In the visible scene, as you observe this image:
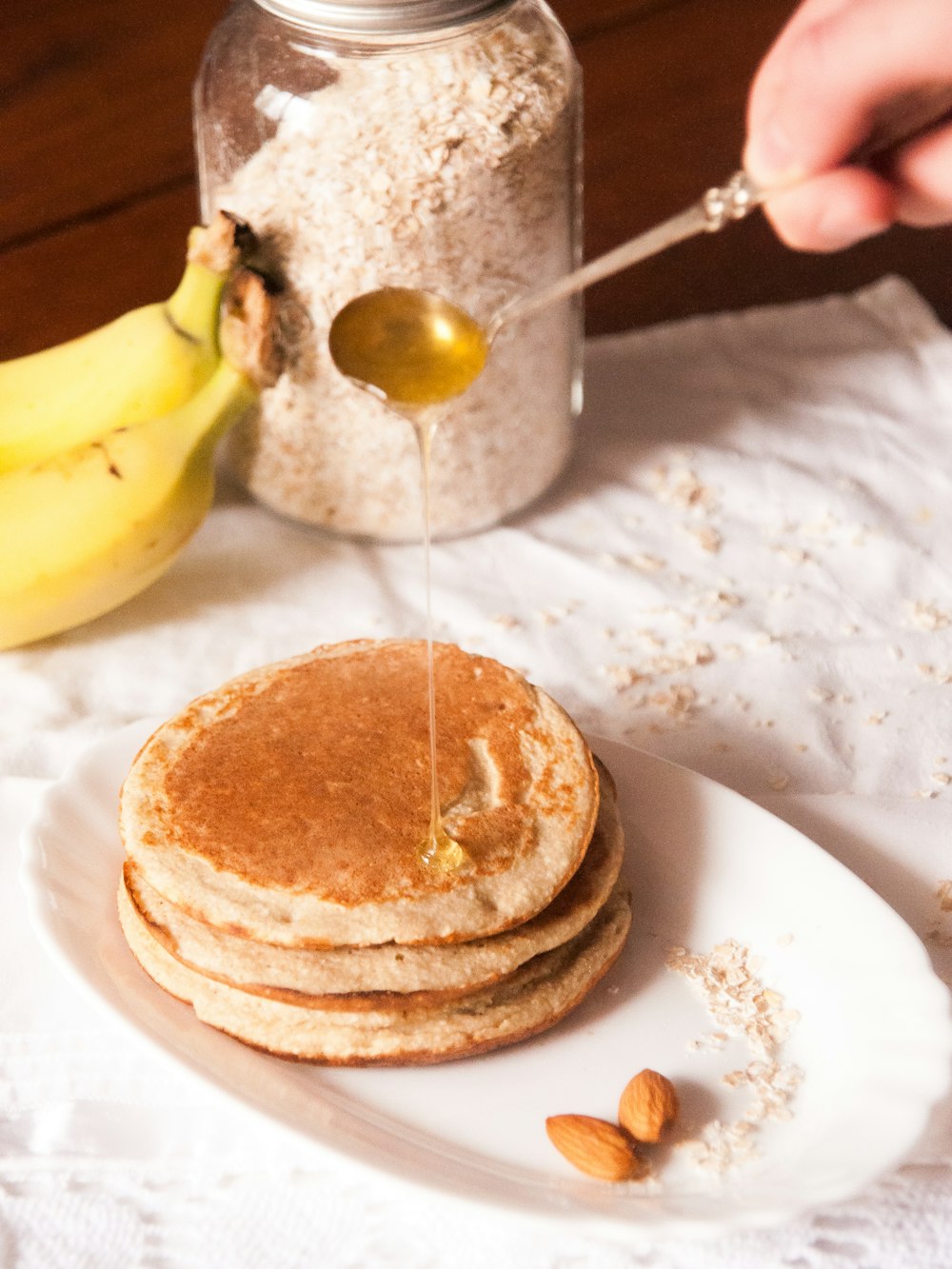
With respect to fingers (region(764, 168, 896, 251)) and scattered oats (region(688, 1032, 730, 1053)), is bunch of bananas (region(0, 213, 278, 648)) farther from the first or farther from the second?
scattered oats (region(688, 1032, 730, 1053))

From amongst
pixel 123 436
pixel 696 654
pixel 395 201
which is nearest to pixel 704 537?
pixel 696 654

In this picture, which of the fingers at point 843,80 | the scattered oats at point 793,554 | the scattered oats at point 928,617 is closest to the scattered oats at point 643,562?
the scattered oats at point 793,554

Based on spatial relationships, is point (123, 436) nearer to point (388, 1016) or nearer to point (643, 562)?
point (643, 562)

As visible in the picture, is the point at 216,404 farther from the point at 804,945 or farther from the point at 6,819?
the point at 804,945

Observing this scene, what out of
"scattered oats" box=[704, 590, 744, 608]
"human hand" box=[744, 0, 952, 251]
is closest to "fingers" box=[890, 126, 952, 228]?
"human hand" box=[744, 0, 952, 251]

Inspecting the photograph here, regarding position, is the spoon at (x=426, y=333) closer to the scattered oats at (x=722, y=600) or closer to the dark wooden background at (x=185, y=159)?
the scattered oats at (x=722, y=600)

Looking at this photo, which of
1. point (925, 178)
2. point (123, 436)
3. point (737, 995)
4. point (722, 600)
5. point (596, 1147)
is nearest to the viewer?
point (596, 1147)

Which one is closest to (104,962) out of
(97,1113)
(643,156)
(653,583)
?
(97,1113)
